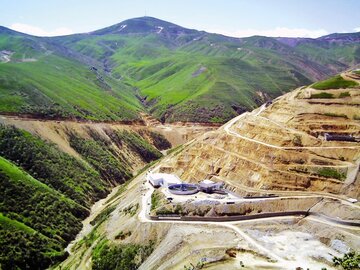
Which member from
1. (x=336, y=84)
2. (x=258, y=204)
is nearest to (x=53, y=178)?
(x=258, y=204)

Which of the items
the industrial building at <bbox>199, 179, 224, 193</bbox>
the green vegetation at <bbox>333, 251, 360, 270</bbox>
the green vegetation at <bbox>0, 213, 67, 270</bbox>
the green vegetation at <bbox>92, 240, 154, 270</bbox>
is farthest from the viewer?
the industrial building at <bbox>199, 179, 224, 193</bbox>

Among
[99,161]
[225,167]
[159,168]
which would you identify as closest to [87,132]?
[99,161]

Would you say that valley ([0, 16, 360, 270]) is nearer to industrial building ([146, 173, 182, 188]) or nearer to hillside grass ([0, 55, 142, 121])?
industrial building ([146, 173, 182, 188])

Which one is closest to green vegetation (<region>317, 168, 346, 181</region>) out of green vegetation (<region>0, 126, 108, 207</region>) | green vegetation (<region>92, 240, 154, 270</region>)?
green vegetation (<region>92, 240, 154, 270</region>)

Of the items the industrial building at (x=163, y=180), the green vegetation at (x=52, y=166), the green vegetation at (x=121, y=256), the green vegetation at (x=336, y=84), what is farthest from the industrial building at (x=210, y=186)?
the green vegetation at (x=52, y=166)

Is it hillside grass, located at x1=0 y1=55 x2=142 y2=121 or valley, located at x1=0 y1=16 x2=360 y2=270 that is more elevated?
hillside grass, located at x1=0 y1=55 x2=142 y2=121

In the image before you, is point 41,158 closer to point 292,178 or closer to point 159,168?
point 159,168
